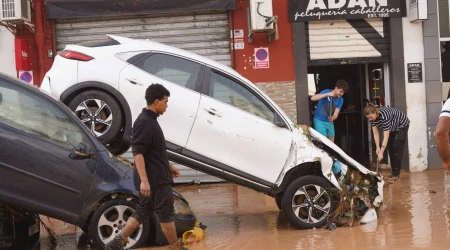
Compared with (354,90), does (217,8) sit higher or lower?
higher

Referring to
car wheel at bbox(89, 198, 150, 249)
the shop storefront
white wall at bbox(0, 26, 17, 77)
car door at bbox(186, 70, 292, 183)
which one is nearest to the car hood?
car door at bbox(186, 70, 292, 183)

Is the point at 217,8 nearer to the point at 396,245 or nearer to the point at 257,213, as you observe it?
the point at 257,213

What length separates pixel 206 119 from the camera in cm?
790

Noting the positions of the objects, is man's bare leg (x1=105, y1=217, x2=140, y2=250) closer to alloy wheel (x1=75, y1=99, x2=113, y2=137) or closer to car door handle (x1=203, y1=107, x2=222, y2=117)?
alloy wheel (x1=75, y1=99, x2=113, y2=137)

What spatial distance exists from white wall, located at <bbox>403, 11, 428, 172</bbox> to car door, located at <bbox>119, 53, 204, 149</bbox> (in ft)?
21.7

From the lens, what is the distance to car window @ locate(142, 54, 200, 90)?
26.2 feet

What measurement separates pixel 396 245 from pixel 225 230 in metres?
2.19

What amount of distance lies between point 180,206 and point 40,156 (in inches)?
63.7

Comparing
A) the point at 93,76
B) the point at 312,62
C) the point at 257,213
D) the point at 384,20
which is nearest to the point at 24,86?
the point at 93,76

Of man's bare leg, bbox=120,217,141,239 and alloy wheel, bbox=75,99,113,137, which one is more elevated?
alloy wheel, bbox=75,99,113,137

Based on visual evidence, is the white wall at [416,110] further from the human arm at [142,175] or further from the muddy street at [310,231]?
the human arm at [142,175]

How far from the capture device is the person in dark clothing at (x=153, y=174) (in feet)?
21.9

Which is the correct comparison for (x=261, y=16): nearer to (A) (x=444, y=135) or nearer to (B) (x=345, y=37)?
(B) (x=345, y=37)

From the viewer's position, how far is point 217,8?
12688mm
